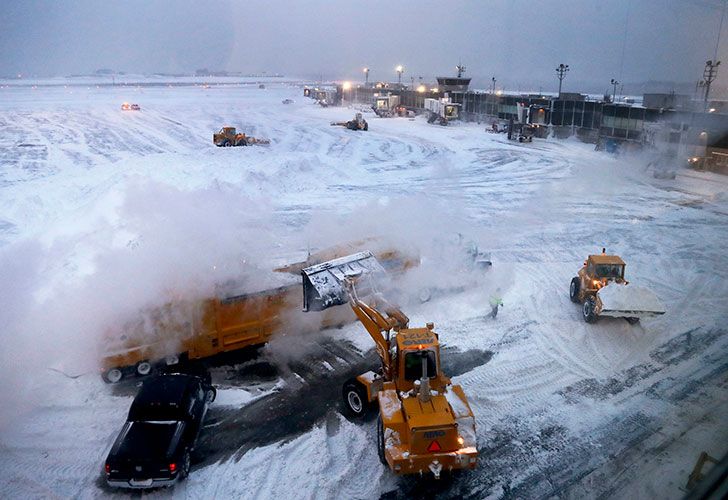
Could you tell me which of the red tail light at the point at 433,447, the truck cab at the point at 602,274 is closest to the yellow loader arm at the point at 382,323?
the red tail light at the point at 433,447

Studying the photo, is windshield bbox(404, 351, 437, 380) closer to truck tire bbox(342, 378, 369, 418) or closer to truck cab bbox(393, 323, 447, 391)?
truck cab bbox(393, 323, 447, 391)

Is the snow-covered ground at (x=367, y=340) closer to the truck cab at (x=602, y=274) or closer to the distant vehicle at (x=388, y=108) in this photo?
the truck cab at (x=602, y=274)

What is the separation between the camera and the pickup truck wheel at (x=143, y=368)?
12.3 m

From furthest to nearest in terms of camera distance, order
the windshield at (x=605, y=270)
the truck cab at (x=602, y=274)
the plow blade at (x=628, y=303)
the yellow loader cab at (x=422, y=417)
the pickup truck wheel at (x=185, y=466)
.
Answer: the windshield at (x=605, y=270), the truck cab at (x=602, y=274), the plow blade at (x=628, y=303), the pickup truck wheel at (x=185, y=466), the yellow loader cab at (x=422, y=417)

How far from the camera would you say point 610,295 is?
14461 millimetres

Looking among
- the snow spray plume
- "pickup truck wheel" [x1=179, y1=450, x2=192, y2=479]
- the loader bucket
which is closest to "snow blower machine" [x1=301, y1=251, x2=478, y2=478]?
the loader bucket

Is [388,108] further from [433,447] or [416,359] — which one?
[433,447]

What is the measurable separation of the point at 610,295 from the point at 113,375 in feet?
42.8

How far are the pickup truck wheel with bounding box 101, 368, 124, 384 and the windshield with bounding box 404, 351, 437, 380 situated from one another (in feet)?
23.1

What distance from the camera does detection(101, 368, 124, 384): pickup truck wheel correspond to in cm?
1201

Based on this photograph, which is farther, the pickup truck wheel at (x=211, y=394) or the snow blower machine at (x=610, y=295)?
the snow blower machine at (x=610, y=295)

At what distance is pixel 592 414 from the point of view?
438 inches

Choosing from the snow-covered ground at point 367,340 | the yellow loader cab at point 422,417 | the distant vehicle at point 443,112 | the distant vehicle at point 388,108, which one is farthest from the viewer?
the distant vehicle at point 388,108

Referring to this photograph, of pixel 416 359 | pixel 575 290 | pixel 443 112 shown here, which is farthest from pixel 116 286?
pixel 443 112
